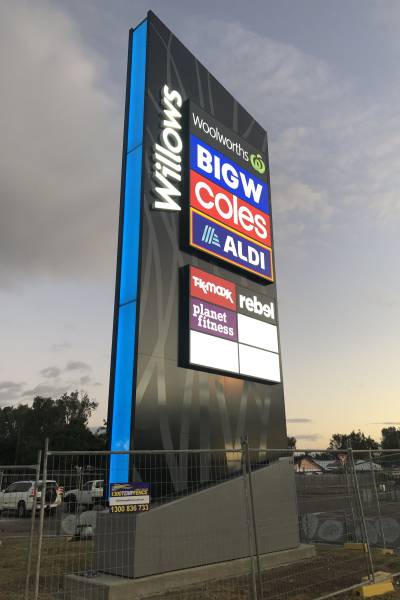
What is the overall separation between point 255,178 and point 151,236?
5720 millimetres

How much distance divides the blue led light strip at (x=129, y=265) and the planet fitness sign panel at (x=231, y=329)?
1.56 meters

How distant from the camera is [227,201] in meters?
13.1

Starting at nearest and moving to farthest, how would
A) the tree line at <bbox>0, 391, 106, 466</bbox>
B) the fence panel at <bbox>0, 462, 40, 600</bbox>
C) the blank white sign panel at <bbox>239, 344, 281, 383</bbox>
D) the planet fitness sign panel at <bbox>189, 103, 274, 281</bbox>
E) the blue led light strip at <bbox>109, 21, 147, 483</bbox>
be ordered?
the fence panel at <bbox>0, 462, 40, 600</bbox> → the blue led light strip at <bbox>109, 21, 147, 483</bbox> → the blank white sign panel at <bbox>239, 344, 281, 383</bbox> → the planet fitness sign panel at <bbox>189, 103, 274, 281</bbox> → the tree line at <bbox>0, 391, 106, 466</bbox>

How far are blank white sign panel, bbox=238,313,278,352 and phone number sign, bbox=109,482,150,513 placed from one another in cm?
567

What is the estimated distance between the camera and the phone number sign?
21.4ft

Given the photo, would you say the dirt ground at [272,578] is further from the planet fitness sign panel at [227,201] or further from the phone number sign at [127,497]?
the planet fitness sign panel at [227,201]

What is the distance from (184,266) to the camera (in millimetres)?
11164

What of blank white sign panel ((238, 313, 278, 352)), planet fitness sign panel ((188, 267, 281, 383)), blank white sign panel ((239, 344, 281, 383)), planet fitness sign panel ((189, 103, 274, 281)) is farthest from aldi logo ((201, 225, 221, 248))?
blank white sign panel ((239, 344, 281, 383))

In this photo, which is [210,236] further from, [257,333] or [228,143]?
[228,143]

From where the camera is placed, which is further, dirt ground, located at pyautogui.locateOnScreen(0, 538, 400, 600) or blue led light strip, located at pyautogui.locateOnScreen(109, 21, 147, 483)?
blue led light strip, located at pyautogui.locateOnScreen(109, 21, 147, 483)

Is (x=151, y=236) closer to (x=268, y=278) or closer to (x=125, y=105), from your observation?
(x=125, y=105)

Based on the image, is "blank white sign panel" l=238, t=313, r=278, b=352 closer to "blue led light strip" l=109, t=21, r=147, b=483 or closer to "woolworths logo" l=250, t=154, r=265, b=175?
"blue led light strip" l=109, t=21, r=147, b=483

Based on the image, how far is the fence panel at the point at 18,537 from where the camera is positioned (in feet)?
20.2

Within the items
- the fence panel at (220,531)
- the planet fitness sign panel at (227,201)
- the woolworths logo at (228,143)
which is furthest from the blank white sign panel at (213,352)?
the woolworths logo at (228,143)
